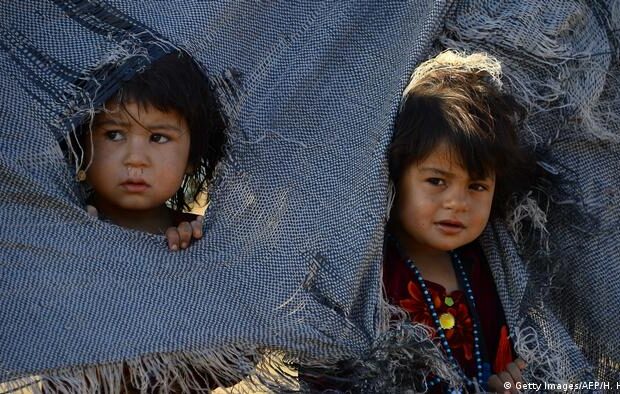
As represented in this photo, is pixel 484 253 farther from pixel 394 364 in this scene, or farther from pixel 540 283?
pixel 394 364

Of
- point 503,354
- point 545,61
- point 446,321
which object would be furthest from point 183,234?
point 545,61

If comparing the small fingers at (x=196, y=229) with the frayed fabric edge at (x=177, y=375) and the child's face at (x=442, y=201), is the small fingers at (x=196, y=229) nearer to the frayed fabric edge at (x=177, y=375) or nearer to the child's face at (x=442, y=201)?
the frayed fabric edge at (x=177, y=375)

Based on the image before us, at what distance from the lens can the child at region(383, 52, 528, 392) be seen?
2379 mm

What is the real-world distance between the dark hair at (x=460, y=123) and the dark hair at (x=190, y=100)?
0.41 metres

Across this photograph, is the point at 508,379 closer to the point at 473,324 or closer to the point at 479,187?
the point at 473,324

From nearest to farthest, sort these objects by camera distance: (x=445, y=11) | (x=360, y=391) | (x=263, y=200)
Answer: (x=360, y=391) → (x=263, y=200) → (x=445, y=11)

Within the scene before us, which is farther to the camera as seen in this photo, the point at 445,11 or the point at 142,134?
the point at 445,11

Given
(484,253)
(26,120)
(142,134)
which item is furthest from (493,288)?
(26,120)

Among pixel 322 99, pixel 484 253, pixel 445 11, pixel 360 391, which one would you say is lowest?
pixel 360 391

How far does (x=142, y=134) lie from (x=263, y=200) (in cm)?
29

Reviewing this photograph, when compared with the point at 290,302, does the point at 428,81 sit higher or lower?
higher

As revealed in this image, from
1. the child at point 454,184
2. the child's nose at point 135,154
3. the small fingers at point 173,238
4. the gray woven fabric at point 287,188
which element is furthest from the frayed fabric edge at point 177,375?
the child's nose at point 135,154

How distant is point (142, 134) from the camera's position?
2.37 m

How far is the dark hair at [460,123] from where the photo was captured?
7.79ft
